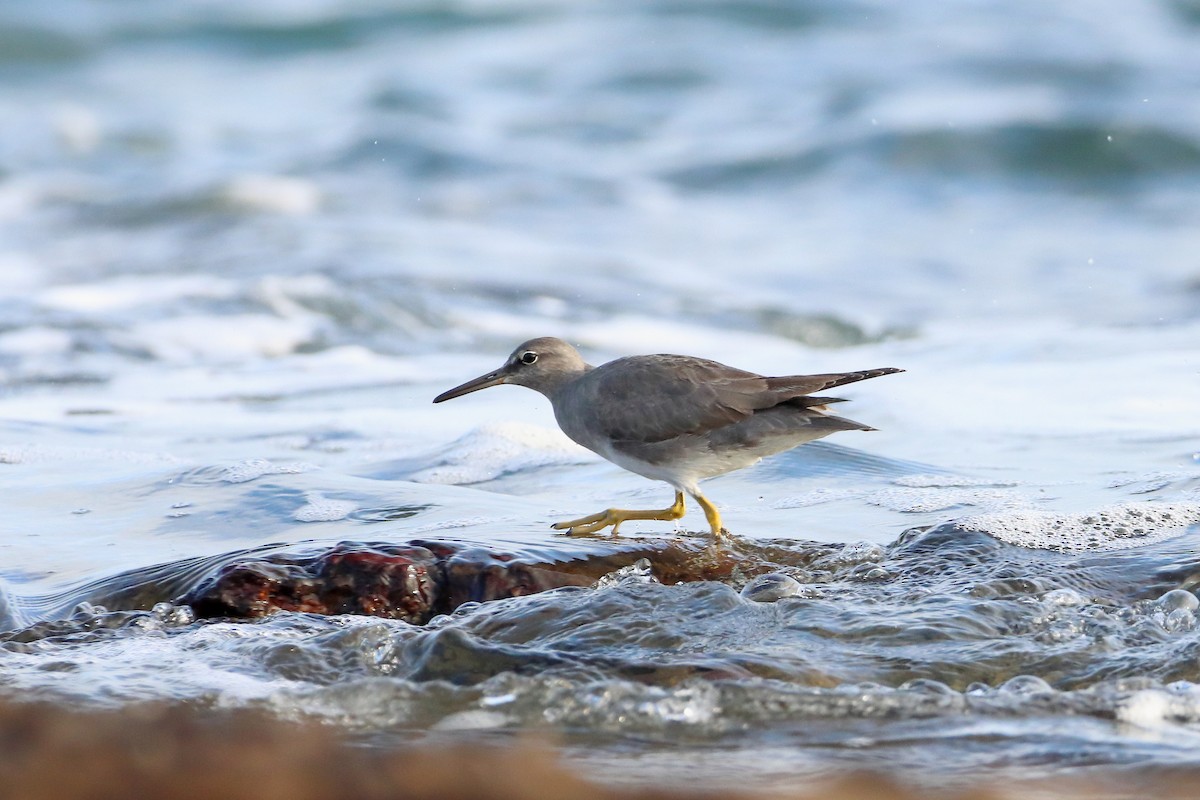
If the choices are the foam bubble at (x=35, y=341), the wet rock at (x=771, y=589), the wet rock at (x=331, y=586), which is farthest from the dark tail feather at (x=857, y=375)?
the foam bubble at (x=35, y=341)

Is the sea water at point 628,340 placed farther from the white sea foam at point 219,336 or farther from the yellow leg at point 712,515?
the yellow leg at point 712,515

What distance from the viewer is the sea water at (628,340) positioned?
3.36 metres

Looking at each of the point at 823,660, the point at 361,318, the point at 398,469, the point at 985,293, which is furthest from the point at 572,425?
the point at 985,293

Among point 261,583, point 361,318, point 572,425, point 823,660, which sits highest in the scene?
point 361,318

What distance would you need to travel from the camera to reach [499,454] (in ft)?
20.8

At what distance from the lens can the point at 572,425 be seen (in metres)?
5.49

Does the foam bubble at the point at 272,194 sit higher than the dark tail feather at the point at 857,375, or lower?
higher

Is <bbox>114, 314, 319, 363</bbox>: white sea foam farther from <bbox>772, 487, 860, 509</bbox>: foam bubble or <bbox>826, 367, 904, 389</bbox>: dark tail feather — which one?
<bbox>826, 367, 904, 389</bbox>: dark tail feather

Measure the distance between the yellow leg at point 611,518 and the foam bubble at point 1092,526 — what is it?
957 millimetres

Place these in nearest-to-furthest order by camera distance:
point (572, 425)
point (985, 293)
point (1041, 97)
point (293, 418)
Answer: point (572, 425)
point (293, 418)
point (985, 293)
point (1041, 97)

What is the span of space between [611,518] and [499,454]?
1.38 m

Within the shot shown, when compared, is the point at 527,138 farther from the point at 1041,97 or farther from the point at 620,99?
the point at 1041,97

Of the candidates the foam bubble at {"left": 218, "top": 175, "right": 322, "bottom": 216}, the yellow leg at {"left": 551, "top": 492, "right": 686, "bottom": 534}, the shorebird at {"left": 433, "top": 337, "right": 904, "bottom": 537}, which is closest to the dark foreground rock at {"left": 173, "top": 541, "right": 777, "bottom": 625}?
the yellow leg at {"left": 551, "top": 492, "right": 686, "bottom": 534}

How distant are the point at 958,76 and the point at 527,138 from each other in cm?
486
